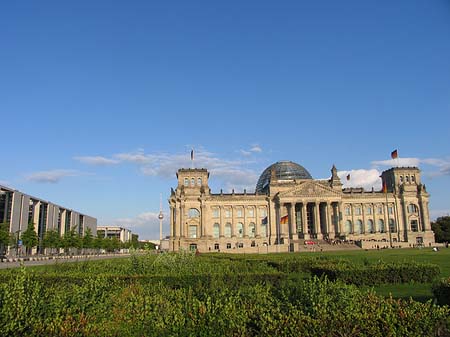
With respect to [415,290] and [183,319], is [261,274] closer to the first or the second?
[415,290]

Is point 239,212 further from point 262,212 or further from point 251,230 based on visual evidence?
point 262,212

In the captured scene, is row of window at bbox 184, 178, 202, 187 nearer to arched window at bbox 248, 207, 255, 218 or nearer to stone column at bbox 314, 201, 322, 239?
arched window at bbox 248, 207, 255, 218

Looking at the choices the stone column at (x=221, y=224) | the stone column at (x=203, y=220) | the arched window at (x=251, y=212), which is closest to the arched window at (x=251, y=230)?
the arched window at (x=251, y=212)

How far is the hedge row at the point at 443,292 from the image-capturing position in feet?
40.9

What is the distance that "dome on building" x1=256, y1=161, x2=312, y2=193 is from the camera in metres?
120

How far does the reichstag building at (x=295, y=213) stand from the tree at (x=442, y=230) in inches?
525

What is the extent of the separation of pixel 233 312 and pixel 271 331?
888 mm

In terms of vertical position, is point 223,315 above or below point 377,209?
below

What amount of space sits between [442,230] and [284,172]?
52772 mm

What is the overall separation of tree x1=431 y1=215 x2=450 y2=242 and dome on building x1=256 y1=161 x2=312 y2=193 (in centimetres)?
4228

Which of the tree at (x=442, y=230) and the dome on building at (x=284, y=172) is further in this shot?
the dome on building at (x=284, y=172)

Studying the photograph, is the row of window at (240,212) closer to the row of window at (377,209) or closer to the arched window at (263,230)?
the arched window at (263,230)

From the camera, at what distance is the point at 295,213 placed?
10938 centimetres

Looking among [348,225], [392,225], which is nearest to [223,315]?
[348,225]
